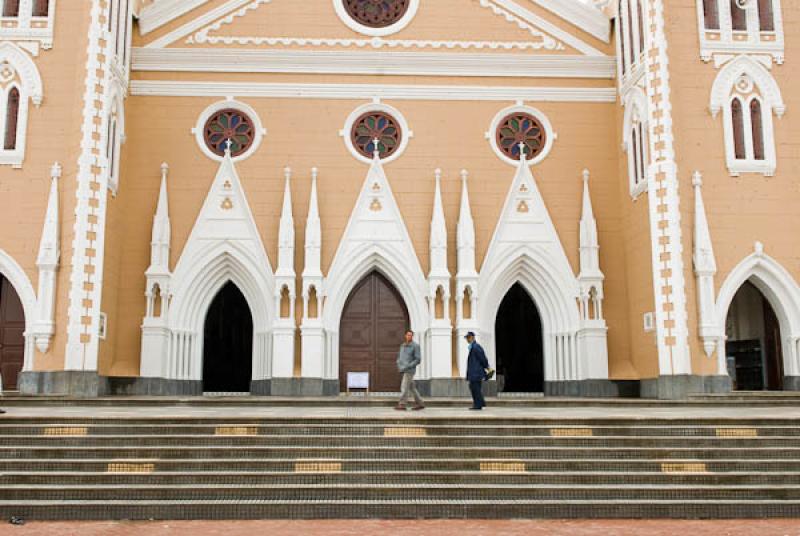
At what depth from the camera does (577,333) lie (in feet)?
78.0

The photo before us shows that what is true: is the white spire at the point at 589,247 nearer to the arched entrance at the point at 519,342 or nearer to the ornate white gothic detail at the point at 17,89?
the arched entrance at the point at 519,342

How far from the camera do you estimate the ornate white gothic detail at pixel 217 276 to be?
23.3 m

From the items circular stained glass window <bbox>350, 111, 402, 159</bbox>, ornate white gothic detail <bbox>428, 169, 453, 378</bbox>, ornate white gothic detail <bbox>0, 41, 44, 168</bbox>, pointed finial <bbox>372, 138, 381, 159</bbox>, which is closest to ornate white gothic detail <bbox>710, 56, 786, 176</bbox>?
ornate white gothic detail <bbox>428, 169, 453, 378</bbox>

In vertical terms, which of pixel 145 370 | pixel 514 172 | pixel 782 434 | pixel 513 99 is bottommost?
pixel 782 434

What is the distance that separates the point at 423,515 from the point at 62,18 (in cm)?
1739

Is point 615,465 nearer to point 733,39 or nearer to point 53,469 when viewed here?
point 53,469

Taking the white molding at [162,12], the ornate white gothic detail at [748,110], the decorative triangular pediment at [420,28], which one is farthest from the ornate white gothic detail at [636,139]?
the white molding at [162,12]

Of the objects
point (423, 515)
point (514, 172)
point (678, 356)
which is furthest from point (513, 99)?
point (423, 515)

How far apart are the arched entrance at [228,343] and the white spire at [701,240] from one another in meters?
13.1

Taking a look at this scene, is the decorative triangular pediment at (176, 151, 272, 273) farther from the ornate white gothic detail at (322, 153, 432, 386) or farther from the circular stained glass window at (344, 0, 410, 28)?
the circular stained glass window at (344, 0, 410, 28)

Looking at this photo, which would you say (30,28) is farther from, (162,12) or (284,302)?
(284,302)

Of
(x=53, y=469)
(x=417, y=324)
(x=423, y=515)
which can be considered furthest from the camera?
(x=417, y=324)

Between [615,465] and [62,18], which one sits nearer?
[615,465]

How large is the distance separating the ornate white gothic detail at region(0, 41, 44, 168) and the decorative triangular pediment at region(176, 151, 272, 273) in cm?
490
